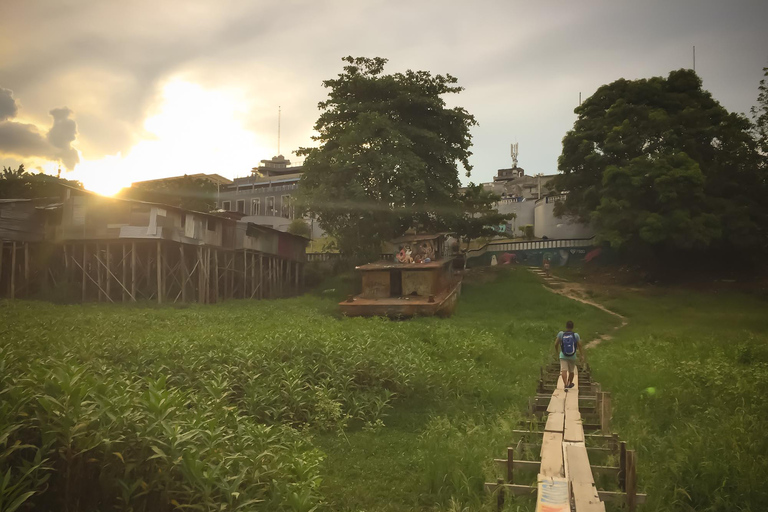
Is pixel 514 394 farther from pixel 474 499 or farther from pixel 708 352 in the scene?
pixel 708 352

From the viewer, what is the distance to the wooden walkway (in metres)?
5.65

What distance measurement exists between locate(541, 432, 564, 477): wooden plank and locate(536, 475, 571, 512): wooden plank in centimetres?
39

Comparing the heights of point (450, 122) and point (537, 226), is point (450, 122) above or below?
above

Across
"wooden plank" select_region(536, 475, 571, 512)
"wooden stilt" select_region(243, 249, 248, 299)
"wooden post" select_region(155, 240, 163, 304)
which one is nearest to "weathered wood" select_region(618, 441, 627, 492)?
"wooden plank" select_region(536, 475, 571, 512)

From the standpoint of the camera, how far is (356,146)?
30172mm

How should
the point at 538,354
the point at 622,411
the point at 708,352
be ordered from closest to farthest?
the point at 622,411, the point at 708,352, the point at 538,354

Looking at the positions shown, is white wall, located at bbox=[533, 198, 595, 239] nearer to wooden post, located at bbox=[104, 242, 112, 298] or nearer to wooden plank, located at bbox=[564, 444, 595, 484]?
wooden post, located at bbox=[104, 242, 112, 298]

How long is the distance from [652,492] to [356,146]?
2502 cm

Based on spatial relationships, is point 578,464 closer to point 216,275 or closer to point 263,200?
point 216,275

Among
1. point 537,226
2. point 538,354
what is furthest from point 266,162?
point 538,354

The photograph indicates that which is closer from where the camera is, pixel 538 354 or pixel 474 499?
pixel 474 499

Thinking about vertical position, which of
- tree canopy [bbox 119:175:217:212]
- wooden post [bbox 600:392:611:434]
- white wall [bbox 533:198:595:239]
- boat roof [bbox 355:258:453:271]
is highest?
tree canopy [bbox 119:175:217:212]

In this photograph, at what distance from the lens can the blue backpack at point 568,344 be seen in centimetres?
1076

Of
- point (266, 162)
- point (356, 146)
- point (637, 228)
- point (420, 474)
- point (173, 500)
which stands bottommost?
point (420, 474)
